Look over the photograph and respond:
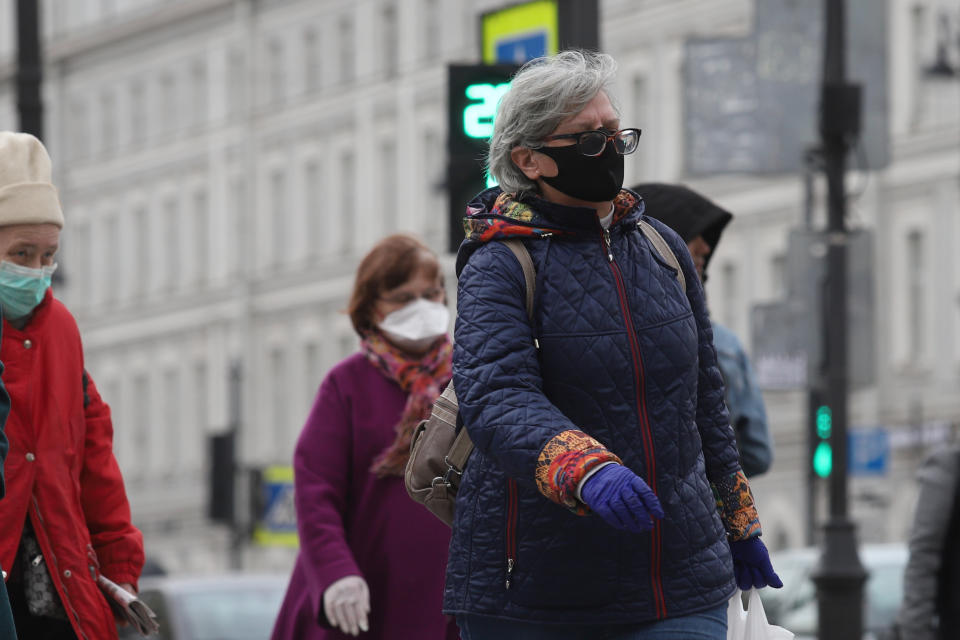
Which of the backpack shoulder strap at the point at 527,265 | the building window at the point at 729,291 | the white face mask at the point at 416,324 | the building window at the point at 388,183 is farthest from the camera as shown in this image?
the building window at the point at 388,183

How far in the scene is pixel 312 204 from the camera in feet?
208

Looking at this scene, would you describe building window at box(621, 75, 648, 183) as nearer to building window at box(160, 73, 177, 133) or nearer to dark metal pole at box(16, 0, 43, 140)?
building window at box(160, 73, 177, 133)

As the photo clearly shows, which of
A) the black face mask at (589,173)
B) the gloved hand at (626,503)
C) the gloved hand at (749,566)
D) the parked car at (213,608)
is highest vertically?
the black face mask at (589,173)

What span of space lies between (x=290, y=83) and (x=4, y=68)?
1515 centimetres

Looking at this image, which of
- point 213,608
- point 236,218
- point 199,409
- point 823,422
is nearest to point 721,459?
point 213,608

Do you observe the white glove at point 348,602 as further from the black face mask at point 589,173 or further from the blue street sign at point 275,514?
the blue street sign at point 275,514

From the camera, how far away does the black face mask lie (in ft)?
15.7

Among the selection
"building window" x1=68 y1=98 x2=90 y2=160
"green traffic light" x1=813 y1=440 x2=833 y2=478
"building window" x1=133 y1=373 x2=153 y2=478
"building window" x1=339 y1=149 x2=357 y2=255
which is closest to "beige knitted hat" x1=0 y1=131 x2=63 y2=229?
"green traffic light" x1=813 y1=440 x2=833 y2=478

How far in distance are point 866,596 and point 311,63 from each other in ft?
164

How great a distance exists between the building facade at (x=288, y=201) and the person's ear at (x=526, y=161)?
127 ft

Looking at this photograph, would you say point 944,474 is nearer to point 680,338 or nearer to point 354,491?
point 354,491

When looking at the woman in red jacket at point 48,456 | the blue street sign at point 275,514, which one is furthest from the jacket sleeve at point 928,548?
the blue street sign at point 275,514

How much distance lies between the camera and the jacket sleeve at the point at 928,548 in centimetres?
746

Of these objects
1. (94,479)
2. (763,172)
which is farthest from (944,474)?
(763,172)
